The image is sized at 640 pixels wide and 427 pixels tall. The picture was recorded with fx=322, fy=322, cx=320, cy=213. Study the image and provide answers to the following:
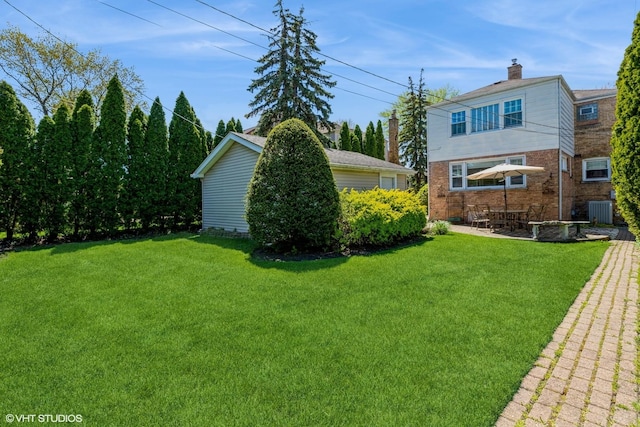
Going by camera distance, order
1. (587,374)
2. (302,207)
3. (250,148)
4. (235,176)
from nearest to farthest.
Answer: (587,374) → (302,207) → (250,148) → (235,176)

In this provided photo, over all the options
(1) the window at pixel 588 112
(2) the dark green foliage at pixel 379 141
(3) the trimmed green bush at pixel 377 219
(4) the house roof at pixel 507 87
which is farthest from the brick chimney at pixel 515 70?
(3) the trimmed green bush at pixel 377 219

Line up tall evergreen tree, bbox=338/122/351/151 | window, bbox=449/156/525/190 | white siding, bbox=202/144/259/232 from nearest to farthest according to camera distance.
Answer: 1. white siding, bbox=202/144/259/232
2. window, bbox=449/156/525/190
3. tall evergreen tree, bbox=338/122/351/151

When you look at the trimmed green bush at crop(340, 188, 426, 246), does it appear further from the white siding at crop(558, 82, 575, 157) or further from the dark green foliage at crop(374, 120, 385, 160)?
the dark green foliage at crop(374, 120, 385, 160)

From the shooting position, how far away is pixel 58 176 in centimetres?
1041

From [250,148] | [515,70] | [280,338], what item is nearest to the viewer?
[280,338]

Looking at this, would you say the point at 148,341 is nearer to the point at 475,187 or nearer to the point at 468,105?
the point at 475,187

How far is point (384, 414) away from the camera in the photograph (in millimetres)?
2352

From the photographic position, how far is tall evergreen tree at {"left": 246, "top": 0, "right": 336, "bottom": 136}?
66.2ft

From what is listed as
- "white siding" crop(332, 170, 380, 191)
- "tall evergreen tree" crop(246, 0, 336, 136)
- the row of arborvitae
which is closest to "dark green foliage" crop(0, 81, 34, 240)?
the row of arborvitae

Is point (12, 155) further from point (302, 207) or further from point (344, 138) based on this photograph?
point (344, 138)

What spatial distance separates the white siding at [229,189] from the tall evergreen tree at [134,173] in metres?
2.42

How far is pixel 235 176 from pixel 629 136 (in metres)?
11.0

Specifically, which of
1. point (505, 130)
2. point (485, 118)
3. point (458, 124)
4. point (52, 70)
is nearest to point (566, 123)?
point (505, 130)

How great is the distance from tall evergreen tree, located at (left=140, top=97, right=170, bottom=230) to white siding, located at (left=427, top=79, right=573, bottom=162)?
39.9 ft
